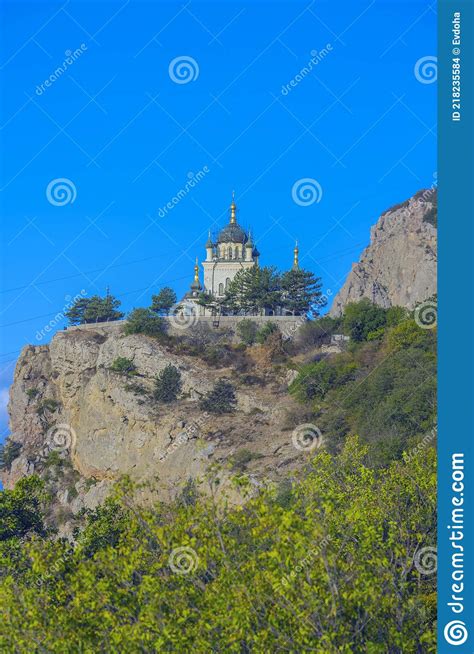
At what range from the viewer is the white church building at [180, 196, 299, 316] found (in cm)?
9056

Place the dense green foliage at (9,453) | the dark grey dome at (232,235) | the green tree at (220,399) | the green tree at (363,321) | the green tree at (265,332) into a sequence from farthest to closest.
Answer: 1. the dark grey dome at (232,235)
2. the dense green foliage at (9,453)
3. the green tree at (265,332)
4. the green tree at (363,321)
5. the green tree at (220,399)

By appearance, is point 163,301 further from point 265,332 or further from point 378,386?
point 378,386

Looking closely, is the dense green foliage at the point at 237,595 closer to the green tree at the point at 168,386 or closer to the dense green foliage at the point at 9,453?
the green tree at the point at 168,386

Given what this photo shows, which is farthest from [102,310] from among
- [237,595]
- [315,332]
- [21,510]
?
[237,595]

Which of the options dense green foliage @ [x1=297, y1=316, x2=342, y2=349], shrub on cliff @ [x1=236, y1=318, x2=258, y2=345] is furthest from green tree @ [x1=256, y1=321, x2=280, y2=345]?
dense green foliage @ [x1=297, y1=316, x2=342, y2=349]

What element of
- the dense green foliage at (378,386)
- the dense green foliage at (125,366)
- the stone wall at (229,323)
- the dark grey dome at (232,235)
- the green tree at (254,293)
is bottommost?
the dense green foliage at (378,386)

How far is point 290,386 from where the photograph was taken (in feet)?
245

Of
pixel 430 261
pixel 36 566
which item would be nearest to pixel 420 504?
pixel 36 566

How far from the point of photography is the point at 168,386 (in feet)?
250

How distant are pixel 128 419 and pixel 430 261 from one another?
30.5 meters

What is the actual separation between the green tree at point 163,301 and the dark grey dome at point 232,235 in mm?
8582

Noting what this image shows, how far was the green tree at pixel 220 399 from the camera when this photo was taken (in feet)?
242

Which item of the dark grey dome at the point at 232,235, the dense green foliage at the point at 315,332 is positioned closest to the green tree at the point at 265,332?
the dense green foliage at the point at 315,332

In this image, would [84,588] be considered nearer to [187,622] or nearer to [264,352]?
[187,622]
